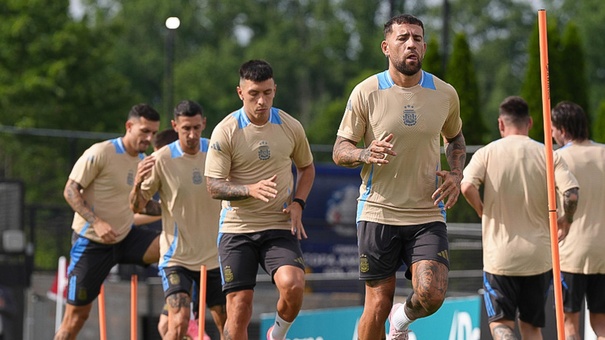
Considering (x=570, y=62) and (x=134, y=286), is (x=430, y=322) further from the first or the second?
(x=570, y=62)

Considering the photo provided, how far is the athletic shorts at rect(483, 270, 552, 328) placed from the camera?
10148 mm

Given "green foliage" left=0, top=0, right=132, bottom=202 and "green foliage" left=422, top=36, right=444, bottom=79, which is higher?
"green foliage" left=0, top=0, right=132, bottom=202

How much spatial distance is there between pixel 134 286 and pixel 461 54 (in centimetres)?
1314

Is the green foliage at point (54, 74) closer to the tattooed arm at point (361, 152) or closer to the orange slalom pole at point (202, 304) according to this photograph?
the orange slalom pole at point (202, 304)

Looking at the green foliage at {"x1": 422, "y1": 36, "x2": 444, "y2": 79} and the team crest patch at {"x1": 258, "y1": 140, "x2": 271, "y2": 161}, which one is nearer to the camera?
the team crest patch at {"x1": 258, "y1": 140, "x2": 271, "y2": 161}

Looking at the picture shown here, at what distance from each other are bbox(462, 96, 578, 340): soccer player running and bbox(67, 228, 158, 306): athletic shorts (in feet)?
12.4

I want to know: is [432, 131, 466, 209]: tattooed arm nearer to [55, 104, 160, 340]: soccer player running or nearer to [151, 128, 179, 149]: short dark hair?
[55, 104, 160, 340]: soccer player running

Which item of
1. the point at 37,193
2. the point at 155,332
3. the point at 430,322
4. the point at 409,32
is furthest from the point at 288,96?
the point at 409,32

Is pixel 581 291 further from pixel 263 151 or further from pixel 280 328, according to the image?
pixel 263 151

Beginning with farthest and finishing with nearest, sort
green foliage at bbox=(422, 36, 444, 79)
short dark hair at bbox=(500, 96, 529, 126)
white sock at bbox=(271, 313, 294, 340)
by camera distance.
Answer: green foliage at bbox=(422, 36, 444, 79) < short dark hair at bbox=(500, 96, 529, 126) < white sock at bbox=(271, 313, 294, 340)

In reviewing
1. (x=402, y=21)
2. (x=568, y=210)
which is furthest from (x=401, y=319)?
(x=402, y=21)

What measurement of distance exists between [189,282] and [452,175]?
356 centimetres

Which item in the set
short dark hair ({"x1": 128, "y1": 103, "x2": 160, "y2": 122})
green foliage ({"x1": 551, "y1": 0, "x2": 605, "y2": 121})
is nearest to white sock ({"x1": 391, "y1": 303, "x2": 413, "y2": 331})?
short dark hair ({"x1": 128, "y1": 103, "x2": 160, "y2": 122})

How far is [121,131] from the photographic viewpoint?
48.2 metres
